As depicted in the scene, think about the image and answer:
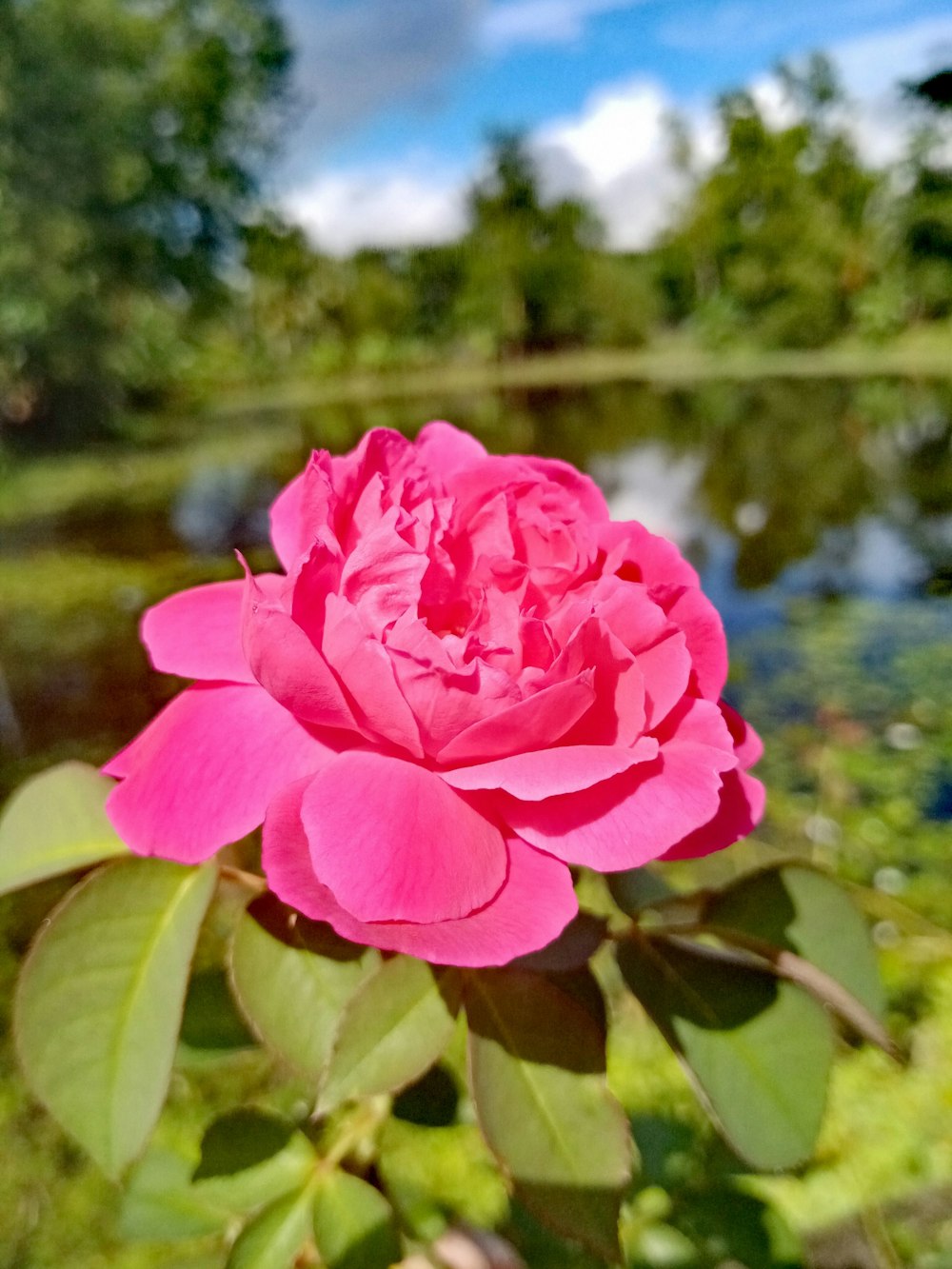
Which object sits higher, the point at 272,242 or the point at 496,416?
the point at 272,242

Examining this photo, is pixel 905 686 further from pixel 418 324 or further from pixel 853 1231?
pixel 418 324

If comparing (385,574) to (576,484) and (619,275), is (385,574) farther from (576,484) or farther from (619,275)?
(619,275)

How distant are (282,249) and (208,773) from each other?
16424mm

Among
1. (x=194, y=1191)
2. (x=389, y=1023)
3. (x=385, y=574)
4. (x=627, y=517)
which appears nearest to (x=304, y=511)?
(x=385, y=574)

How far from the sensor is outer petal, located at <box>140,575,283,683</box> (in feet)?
0.75

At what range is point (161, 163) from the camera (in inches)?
260

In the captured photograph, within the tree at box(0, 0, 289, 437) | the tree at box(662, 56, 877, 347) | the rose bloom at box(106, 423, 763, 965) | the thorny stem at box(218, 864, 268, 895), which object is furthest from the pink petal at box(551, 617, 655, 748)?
the tree at box(662, 56, 877, 347)

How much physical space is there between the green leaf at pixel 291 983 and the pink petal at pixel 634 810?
0.23ft

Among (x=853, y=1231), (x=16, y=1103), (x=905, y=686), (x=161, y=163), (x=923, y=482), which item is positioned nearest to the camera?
(x=853, y=1231)

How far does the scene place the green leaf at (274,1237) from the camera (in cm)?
26

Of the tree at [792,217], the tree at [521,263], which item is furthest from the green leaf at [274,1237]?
the tree at [521,263]

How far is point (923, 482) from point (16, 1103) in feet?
14.9

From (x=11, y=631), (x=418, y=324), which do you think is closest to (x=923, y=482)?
(x=11, y=631)

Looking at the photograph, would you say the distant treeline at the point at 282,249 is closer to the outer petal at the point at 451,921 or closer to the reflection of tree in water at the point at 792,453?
the outer petal at the point at 451,921
